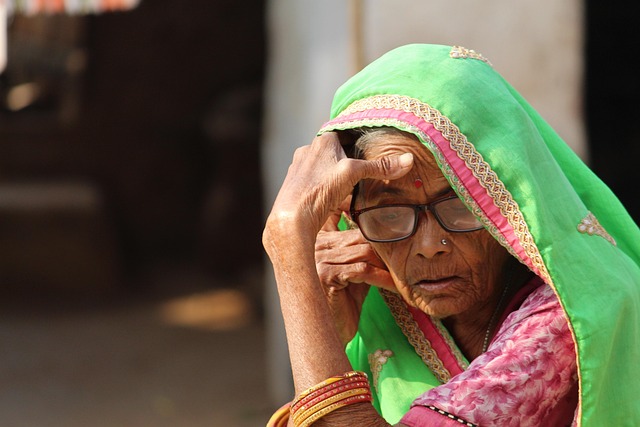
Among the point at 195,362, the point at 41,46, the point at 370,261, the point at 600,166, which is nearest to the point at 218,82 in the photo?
the point at 41,46

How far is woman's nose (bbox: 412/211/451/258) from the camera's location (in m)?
2.20

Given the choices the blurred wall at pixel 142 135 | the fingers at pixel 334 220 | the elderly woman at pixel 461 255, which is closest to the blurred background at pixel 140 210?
the blurred wall at pixel 142 135

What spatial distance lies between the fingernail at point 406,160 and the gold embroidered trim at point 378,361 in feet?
1.76

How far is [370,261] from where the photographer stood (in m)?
2.42

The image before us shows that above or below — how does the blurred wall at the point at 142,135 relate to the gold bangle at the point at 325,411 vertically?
above

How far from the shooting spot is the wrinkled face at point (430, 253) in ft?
7.20

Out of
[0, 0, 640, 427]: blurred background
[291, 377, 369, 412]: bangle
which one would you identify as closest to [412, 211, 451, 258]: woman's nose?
[291, 377, 369, 412]: bangle

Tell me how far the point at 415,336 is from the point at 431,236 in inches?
13.3

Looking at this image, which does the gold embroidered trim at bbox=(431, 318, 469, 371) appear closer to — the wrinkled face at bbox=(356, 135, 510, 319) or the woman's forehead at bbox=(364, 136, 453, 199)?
the wrinkled face at bbox=(356, 135, 510, 319)

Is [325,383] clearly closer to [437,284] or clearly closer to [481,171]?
[437,284]

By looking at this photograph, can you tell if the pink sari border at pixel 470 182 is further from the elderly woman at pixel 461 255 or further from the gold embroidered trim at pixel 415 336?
the gold embroidered trim at pixel 415 336

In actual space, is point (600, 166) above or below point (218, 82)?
below

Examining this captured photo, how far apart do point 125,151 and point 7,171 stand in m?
1.15

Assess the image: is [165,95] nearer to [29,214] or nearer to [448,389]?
[29,214]
